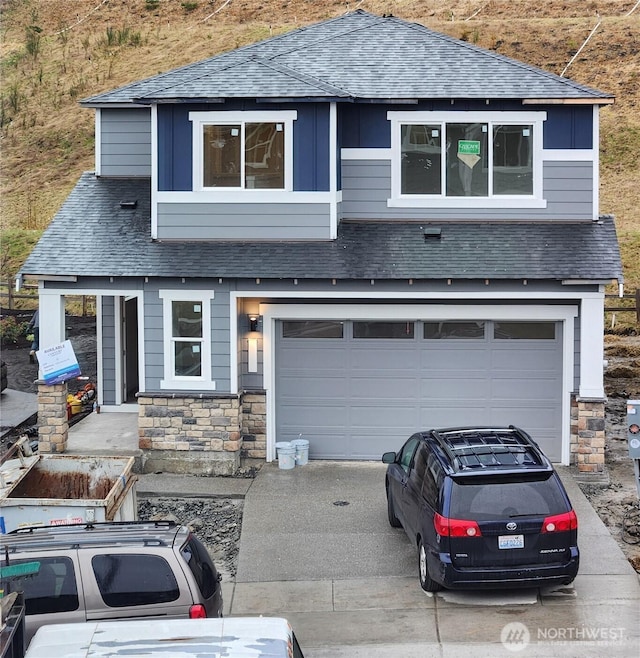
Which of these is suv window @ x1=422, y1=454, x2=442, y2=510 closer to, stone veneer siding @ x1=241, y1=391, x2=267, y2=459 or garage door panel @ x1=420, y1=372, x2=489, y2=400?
garage door panel @ x1=420, y1=372, x2=489, y2=400

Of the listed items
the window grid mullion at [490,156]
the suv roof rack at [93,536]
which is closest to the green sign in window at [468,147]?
the window grid mullion at [490,156]

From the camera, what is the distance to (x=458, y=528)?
10781mm

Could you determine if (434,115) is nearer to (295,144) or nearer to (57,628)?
(295,144)

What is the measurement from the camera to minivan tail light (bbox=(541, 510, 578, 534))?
10.8 m

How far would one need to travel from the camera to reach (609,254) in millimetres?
16328

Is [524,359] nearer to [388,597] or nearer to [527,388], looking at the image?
[527,388]

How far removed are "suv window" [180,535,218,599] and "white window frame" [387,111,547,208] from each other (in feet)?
31.2

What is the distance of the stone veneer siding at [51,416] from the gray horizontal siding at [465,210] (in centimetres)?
551

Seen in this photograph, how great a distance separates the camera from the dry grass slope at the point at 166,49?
46.3m

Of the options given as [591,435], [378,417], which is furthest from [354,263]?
[591,435]

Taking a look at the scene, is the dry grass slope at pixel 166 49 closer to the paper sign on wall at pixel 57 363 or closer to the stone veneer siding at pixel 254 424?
the paper sign on wall at pixel 57 363

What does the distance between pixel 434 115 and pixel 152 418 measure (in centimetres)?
674

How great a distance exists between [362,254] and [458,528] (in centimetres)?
673

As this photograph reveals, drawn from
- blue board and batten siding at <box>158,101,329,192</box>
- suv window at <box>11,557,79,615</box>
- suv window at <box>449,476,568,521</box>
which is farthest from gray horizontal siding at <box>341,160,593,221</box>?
suv window at <box>11,557,79,615</box>
